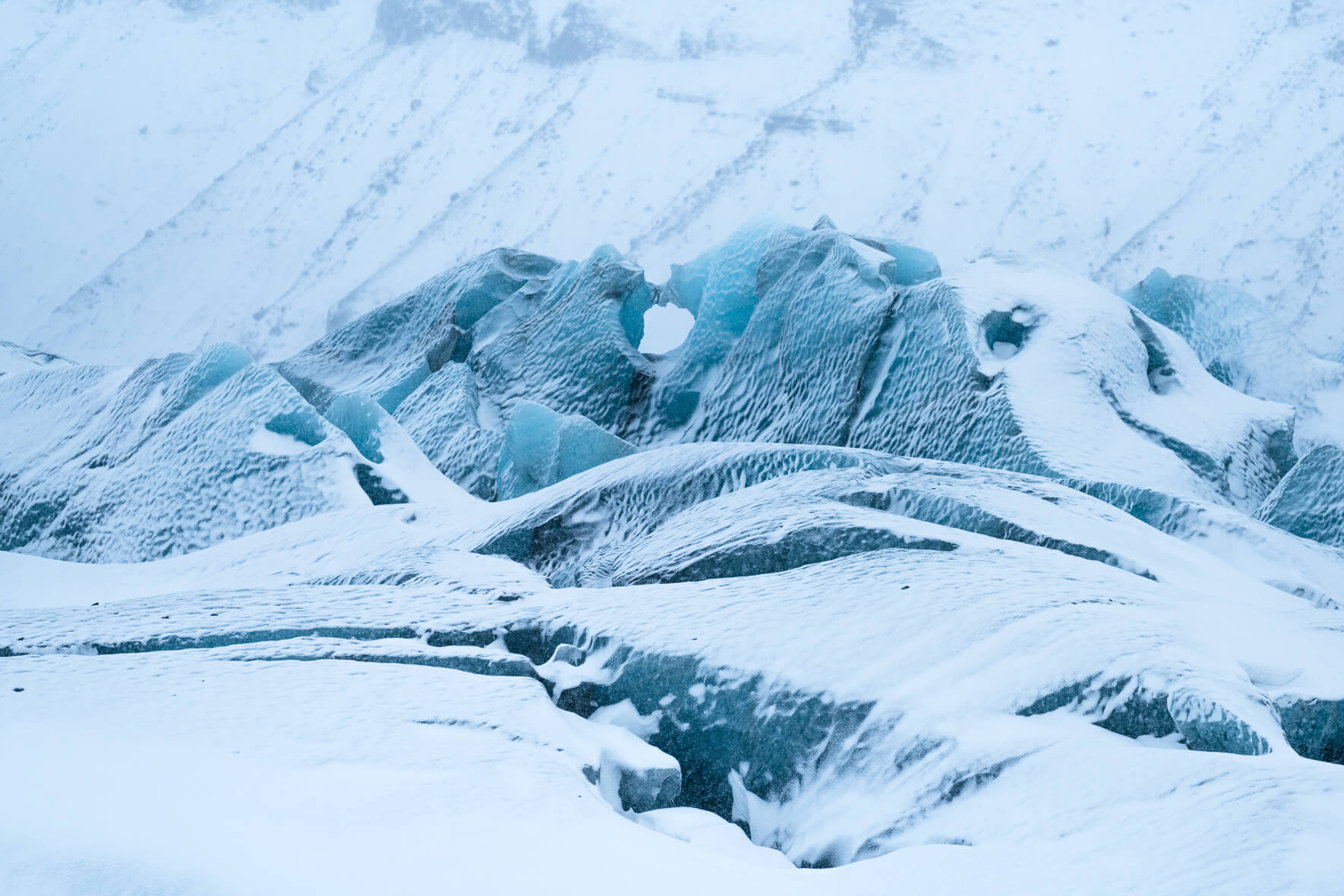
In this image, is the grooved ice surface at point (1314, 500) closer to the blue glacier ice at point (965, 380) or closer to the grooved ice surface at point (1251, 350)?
the blue glacier ice at point (965, 380)

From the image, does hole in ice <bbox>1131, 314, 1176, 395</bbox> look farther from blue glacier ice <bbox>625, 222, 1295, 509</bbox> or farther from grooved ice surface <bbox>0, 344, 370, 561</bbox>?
grooved ice surface <bbox>0, 344, 370, 561</bbox>

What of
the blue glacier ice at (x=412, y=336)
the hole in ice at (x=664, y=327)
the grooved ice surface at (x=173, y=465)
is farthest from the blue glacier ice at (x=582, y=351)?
the hole in ice at (x=664, y=327)

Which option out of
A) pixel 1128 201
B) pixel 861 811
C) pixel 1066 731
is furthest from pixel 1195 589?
pixel 1128 201

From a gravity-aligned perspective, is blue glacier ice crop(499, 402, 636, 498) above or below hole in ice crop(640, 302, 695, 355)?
above

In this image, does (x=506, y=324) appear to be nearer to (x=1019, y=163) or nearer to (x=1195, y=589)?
(x=1195, y=589)

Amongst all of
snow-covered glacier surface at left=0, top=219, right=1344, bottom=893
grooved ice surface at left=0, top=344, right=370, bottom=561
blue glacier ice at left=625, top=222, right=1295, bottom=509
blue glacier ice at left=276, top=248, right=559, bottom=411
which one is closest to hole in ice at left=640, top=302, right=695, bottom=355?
blue glacier ice at left=276, top=248, right=559, bottom=411

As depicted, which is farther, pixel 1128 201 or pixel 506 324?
pixel 1128 201
